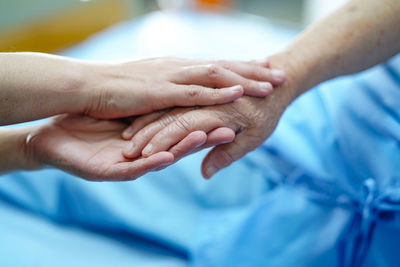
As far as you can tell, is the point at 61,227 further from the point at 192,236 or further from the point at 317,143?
the point at 317,143

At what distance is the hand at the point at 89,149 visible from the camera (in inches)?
31.4

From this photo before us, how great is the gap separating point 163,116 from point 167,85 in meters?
0.07

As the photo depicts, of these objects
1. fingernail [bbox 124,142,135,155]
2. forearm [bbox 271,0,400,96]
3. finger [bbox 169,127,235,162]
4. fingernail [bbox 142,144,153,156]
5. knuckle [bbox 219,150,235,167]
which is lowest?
knuckle [bbox 219,150,235,167]

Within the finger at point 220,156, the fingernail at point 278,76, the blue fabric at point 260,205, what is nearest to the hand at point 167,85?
the fingernail at point 278,76

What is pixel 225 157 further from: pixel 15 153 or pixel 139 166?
pixel 15 153

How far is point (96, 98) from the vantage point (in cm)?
92

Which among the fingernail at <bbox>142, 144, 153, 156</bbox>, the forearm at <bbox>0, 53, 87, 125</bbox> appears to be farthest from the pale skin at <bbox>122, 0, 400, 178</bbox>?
the forearm at <bbox>0, 53, 87, 125</bbox>

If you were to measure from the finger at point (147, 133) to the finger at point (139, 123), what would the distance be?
0.02 metres

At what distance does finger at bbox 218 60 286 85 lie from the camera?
3.18 feet

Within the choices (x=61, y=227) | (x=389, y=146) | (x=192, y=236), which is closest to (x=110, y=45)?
(x=61, y=227)

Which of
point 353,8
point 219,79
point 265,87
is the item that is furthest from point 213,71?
point 353,8

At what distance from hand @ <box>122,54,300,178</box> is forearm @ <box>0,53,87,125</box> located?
6.0 inches

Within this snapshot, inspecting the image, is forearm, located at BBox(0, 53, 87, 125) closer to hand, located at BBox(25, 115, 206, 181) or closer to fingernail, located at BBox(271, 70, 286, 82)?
hand, located at BBox(25, 115, 206, 181)

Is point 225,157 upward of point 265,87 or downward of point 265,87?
downward
